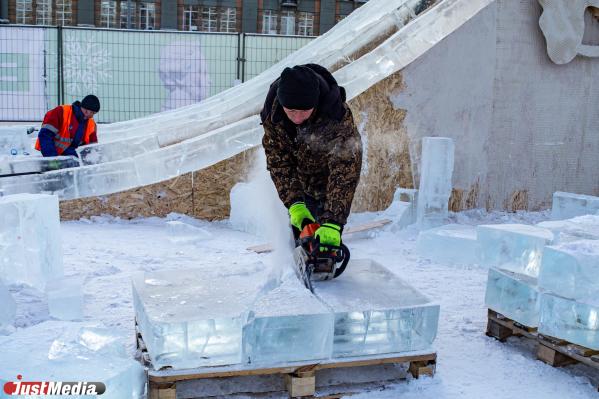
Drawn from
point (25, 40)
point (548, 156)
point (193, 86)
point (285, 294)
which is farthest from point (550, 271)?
point (25, 40)

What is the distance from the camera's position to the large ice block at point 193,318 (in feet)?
10.1

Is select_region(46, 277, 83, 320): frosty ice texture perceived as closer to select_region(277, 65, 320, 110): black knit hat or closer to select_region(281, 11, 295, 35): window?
select_region(277, 65, 320, 110): black knit hat

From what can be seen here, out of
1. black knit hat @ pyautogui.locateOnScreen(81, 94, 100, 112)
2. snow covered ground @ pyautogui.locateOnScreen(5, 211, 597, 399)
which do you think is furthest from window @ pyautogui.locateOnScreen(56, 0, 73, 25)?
snow covered ground @ pyautogui.locateOnScreen(5, 211, 597, 399)

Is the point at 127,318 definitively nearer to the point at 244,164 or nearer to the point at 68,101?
the point at 244,164

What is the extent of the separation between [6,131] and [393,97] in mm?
5407

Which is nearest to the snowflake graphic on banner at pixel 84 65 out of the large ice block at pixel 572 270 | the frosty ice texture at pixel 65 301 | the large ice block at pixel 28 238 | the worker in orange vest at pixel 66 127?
the worker in orange vest at pixel 66 127

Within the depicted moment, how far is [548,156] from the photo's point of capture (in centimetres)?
822

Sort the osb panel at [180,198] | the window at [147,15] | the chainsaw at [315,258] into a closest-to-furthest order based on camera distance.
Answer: the chainsaw at [315,258] → the osb panel at [180,198] → the window at [147,15]

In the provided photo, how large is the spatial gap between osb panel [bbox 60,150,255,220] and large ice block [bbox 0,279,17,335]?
11.2ft

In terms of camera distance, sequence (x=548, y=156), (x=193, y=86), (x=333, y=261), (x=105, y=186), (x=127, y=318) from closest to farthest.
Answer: (x=333, y=261)
(x=127, y=318)
(x=105, y=186)
(x=548, y=156)
(x=193, y=86)

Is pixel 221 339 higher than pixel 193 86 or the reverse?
the reverse

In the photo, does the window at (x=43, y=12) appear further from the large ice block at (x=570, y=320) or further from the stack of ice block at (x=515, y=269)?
the large ice block at (x=570, y=320)

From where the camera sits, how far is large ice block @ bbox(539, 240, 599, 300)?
3.50m

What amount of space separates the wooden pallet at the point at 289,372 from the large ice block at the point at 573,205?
3.89m
